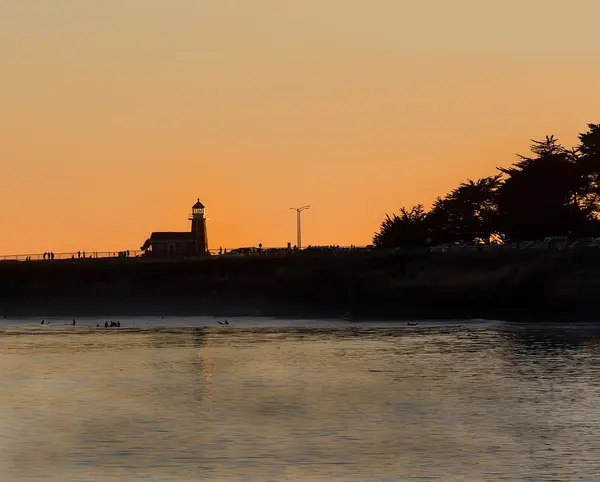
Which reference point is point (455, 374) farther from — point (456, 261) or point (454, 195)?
point (454, 195)

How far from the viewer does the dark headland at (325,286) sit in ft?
475

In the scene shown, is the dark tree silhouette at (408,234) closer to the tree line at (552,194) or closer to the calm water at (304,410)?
the tree line at (552,194)

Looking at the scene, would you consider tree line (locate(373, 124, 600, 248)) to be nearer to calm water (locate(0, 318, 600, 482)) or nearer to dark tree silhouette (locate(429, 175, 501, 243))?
dark tree silhouette (locate(429, 175, 501, 243))

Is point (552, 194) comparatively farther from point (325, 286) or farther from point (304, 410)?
point (304, 410)

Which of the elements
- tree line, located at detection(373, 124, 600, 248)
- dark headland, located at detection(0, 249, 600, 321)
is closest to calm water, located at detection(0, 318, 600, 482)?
dark headland, located at detection(0, 249, 600, 321)

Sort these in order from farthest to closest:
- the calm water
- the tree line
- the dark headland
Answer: the tree line → the dark headland → the calm water

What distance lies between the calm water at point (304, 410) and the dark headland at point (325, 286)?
37.0m

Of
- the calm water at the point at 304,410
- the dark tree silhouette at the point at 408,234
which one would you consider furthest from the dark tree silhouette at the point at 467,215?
the calm water at the point at 304,410

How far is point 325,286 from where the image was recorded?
166 meters

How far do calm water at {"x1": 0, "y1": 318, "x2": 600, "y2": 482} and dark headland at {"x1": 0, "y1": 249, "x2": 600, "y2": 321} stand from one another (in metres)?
37.0

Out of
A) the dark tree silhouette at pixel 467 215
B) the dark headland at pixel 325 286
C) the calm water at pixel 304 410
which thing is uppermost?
the dark tree silhouette at pixel 467 215

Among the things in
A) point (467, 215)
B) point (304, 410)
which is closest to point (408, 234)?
point (467, 215)

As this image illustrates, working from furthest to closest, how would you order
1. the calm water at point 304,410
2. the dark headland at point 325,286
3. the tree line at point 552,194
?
the tree line at point 552,194, the dark headland at point 325,286, the calm water at point 304,410

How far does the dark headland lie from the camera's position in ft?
475
